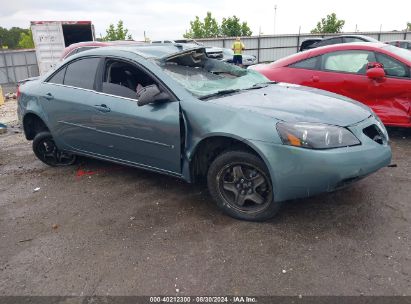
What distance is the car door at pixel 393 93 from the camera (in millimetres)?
5094

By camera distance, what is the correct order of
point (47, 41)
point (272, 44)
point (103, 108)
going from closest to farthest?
point (103, 108), point (47, 41), point (272, 44)

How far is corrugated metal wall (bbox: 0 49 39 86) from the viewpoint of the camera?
1927 cm

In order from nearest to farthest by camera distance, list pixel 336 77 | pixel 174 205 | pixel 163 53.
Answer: pixel 174 205 < pixel 163 53 < pixel 336 77

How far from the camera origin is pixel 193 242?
3.12 m

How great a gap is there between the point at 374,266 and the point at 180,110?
208 cm

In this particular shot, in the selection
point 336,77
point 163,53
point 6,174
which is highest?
point 163,53

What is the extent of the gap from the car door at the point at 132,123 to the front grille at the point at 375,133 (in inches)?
69.2

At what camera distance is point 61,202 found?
13.4 feet

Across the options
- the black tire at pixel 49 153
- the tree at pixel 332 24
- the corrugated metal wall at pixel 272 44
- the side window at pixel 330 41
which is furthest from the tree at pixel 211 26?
the black tire at pixel 49 153

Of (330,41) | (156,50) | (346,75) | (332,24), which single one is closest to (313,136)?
(156,50)

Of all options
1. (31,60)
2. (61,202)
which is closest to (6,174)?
(61,202)

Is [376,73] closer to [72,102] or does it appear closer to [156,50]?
[156,50]

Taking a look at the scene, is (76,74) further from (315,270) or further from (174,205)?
(315,270)

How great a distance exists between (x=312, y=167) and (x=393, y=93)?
305cm
